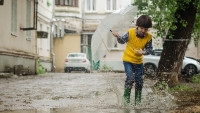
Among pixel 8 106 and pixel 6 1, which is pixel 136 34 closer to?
pixel 8 106

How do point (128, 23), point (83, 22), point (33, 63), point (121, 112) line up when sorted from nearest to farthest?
point (121, 112), point (128, 23), point (33, 63), point (83, 22)

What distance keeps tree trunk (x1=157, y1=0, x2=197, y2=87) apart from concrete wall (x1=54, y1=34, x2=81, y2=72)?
23.6 metres

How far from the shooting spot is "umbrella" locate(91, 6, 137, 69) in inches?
265

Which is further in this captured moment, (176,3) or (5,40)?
(5,40)

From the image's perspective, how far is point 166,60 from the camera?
1164 centimetres

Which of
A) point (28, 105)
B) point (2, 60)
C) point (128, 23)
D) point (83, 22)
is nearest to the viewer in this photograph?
point (28, 105)

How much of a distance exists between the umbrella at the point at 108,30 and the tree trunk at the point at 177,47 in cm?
400

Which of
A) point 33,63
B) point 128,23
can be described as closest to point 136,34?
point 128,23

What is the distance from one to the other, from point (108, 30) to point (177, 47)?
524cm

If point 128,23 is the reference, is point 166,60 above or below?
below

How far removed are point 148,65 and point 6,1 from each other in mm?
10891

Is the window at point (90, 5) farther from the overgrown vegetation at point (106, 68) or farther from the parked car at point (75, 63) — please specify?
the parked car at point (75, 63)

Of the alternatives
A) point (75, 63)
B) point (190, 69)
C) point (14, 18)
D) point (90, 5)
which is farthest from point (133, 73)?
point (90, 5)

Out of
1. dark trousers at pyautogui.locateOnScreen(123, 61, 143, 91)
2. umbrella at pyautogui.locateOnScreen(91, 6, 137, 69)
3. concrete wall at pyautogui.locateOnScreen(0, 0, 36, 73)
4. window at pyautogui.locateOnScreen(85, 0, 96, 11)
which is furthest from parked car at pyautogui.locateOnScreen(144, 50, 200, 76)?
dark trousers at pyautogui.locateOnScreen(123, 61, 143, 91)
